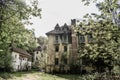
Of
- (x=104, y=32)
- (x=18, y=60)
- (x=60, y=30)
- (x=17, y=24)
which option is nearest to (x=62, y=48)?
(x=60, y=30)

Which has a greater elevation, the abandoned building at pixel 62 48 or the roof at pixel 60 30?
the roof at pixel 60 30

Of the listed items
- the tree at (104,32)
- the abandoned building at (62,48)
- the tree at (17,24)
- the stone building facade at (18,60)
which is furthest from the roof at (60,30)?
the tree at (104,32)

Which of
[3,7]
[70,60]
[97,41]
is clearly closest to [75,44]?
[70,60]

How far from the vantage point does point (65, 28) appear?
5247 centimetres

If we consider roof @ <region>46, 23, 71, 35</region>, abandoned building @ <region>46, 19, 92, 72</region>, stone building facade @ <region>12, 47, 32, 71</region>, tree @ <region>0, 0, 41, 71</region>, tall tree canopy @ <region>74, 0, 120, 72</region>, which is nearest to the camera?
tall tree canopy @ <region>74, 0, 120, 72</region>

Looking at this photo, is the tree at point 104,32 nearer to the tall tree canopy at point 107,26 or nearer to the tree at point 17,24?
the tall tree canopy at point 107,26

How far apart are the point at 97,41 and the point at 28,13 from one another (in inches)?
197

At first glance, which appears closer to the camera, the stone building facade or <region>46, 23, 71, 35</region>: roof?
the stone building facade

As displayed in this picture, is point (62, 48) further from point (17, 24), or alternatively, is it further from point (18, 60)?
point (17, 24)

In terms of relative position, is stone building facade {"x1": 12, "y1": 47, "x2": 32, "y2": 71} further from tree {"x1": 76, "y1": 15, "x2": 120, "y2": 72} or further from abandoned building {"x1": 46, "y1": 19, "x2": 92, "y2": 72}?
tree {"x1": 76, "y1": 15, "x2": 120, "y2": 72}

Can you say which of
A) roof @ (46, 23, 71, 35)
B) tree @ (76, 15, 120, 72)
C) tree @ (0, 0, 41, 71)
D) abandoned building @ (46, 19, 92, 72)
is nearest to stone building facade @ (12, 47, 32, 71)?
abandoned building @ (46, 19, 92, 72)

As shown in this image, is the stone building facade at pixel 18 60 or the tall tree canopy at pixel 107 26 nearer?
the tall tree canopy at pixel 107 26

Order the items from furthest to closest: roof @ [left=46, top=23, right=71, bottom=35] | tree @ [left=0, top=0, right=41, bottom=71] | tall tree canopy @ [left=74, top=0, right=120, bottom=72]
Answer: roof @ [left=46, top=23, right=71, bottom=35] → tree @ [left=0, top=0, right=41, bottom=71] → tall tree canopy @ [left=74, top=0, right=120, bottom=72]

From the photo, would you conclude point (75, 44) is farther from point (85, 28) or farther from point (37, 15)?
point (85, 28)
